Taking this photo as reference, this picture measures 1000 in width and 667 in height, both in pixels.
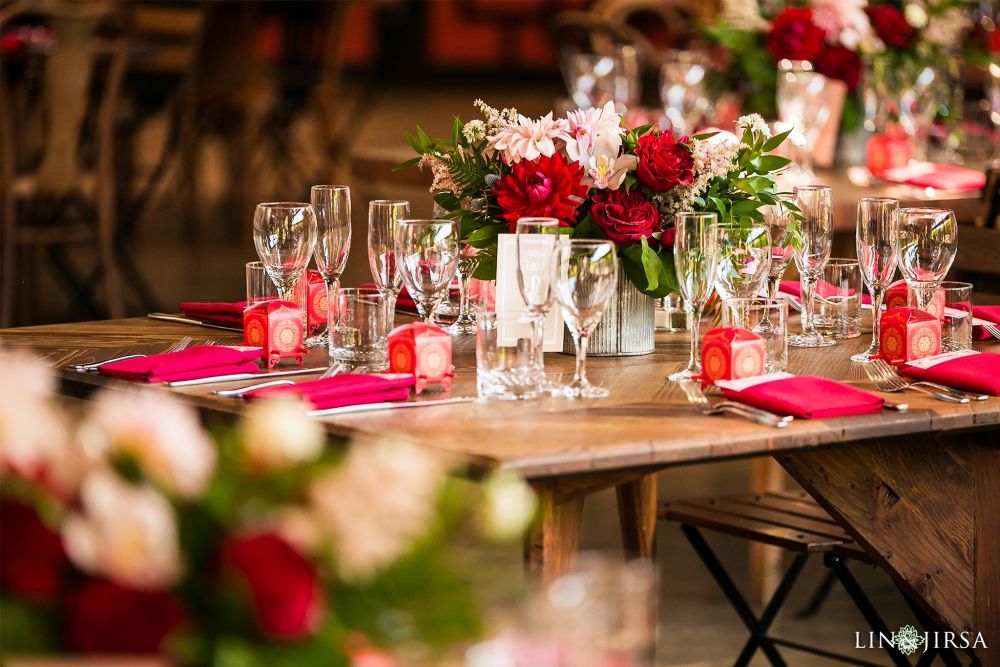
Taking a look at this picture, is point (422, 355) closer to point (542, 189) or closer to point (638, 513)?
point (542, 189)

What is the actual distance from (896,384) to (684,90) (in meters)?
2.72

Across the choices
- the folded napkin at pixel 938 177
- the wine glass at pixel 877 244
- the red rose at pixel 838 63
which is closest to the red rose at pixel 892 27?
the red rose at pixel 838 63

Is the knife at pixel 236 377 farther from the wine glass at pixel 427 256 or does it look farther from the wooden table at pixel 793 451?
the wine glass at pixel 427 256

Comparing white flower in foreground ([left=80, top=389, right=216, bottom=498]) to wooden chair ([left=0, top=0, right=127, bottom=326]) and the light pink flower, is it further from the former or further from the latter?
wooden chair ([left=0, top=0, right=127, bottom=326])

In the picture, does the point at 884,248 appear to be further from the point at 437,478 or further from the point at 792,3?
the point at 792,3

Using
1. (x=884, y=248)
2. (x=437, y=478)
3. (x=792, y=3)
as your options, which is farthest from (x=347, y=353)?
(x=792, y=3)

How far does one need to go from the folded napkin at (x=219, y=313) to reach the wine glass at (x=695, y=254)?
0.72 metres

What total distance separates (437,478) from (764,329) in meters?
1.15

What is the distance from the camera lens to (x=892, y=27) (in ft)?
13.0

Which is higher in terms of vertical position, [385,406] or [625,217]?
[625,217]

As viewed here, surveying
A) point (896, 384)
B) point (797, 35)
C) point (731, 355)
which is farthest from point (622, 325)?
point (797, 35)

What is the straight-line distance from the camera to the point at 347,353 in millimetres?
1941

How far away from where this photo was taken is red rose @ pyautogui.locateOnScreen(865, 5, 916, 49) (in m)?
3.96

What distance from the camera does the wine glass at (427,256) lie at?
1970 millimetres
